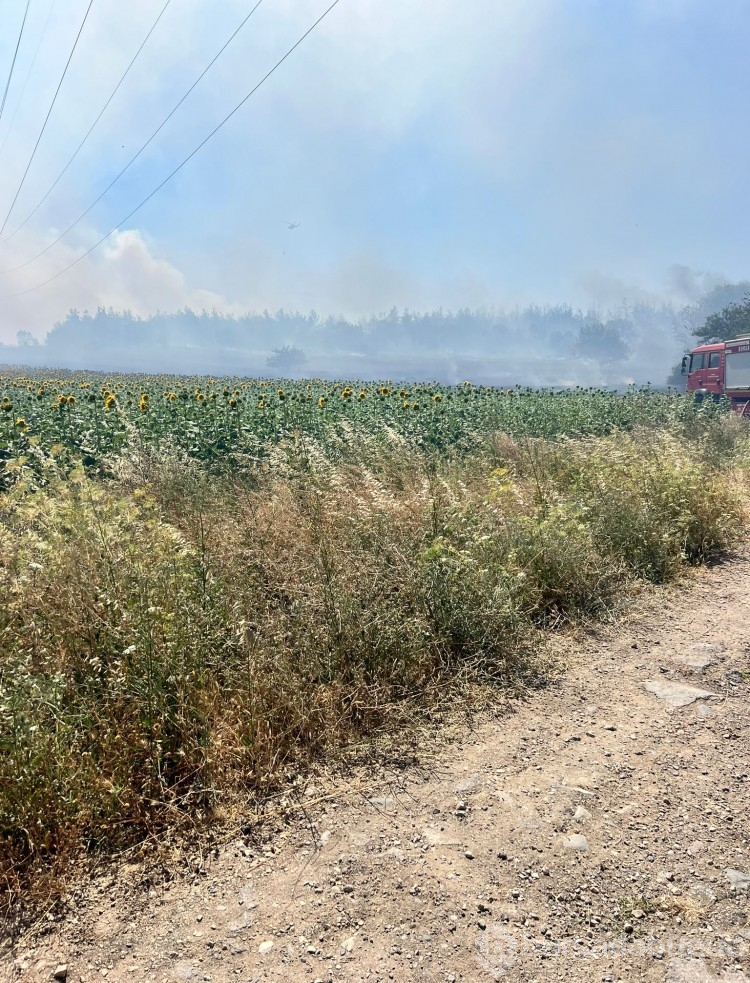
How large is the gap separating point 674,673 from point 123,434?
663 centimetres

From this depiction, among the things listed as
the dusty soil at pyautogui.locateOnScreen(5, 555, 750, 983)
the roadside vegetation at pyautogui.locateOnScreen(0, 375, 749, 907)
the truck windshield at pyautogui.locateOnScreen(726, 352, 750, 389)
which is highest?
the truck windshield at pyautogui.locateOnScreen(726, 352, 750, 389)

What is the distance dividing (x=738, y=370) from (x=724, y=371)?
1.84 feet

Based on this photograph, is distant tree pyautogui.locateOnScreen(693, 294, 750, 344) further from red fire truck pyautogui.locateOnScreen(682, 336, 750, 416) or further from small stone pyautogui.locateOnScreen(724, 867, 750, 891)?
small stone pyautogui.locateOnScreen(724, 867, 750, 891)

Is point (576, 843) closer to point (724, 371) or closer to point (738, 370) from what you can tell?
→ point (738, 370)

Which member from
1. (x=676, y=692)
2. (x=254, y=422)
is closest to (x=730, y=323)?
(x=254, y=422)

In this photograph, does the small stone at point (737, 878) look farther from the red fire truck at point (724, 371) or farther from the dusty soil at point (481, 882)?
the red fire truck at point (724, 371)

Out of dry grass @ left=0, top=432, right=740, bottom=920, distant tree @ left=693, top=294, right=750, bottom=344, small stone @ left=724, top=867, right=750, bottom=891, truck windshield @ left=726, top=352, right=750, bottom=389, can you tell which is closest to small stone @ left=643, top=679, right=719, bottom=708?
dry grass @ left=0, top=432, right=740, bottom=920

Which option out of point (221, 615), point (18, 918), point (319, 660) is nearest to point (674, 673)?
point (319, 660)

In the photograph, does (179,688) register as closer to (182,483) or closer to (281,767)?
(281,767)

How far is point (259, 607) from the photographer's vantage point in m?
3.92

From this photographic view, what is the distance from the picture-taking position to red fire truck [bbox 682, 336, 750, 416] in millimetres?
24438

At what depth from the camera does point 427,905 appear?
2.15 m

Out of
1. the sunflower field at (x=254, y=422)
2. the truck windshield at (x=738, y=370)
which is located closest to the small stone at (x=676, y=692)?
the sunflower field at (x=254, y=422)

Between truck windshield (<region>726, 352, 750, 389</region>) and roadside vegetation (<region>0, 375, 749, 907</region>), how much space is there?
21469 millimetres
